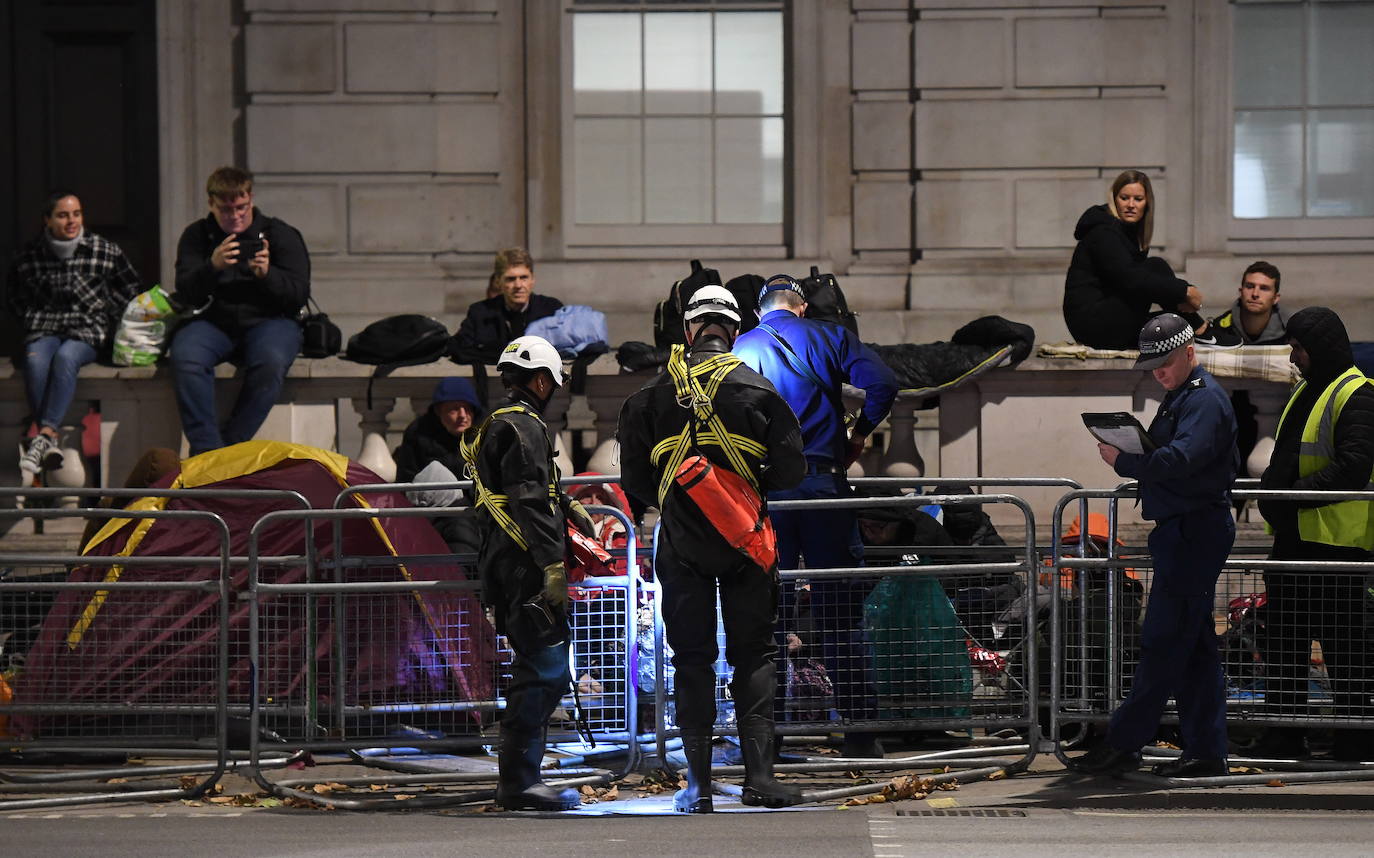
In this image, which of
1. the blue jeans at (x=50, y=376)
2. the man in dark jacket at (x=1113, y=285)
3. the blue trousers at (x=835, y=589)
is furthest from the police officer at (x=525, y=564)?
the man in dark jacket at (x=1113, y=285)

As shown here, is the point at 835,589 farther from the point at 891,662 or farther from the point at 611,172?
the point at 611,172

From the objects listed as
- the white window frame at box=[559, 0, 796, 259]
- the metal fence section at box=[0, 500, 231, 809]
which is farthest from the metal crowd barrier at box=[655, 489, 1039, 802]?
the white window frame at box=[559, 0, 796, 259]

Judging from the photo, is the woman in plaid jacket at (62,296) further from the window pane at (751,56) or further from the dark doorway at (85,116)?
the window pane at (751,56)

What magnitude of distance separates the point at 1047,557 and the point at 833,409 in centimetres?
120

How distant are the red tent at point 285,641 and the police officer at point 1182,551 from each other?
9.44 feet

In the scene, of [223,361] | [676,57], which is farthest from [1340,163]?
[223,361]

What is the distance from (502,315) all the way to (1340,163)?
687cm

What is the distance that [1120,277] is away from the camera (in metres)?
13.2

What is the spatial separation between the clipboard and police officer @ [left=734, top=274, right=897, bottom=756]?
49.1 inches

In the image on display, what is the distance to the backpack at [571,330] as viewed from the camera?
13070 mm

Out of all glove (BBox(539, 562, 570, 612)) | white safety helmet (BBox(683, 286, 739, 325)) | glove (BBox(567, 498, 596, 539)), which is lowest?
glove (BBox(539, 562, 570, 612))

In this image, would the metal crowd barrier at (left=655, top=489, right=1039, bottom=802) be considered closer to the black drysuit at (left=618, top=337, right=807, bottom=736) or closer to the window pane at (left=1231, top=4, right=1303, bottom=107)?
the black drysuit at (left=618, top=337, right=807, bottom=736)

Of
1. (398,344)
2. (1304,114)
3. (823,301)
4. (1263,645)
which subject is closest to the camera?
(1263,645)

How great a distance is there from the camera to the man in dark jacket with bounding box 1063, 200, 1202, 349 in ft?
43.2
